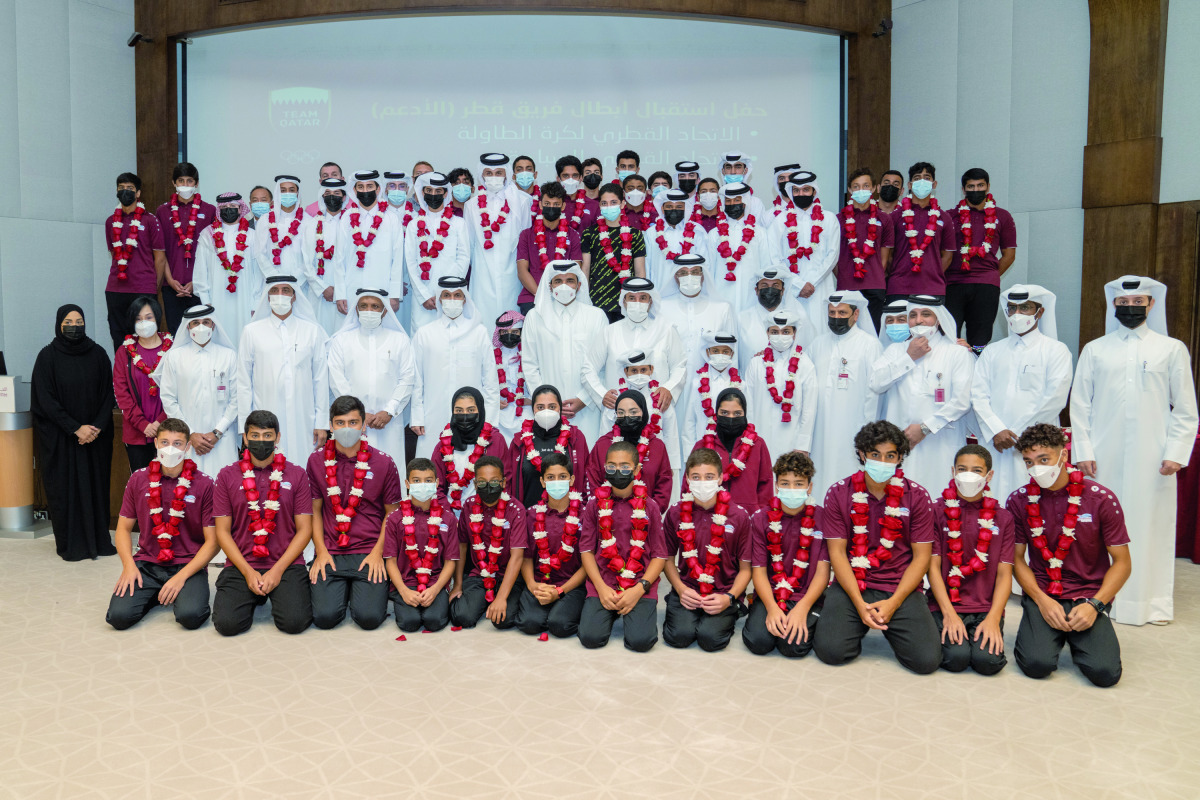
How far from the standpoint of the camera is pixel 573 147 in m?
9.47

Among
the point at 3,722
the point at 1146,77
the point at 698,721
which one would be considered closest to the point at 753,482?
the point at 698,721

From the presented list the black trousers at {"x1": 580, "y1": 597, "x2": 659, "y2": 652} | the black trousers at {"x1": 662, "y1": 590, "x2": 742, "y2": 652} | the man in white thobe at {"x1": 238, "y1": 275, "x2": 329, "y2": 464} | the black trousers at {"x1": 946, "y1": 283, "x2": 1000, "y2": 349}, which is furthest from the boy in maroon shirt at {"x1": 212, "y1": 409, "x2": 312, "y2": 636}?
the black trousers at {"x1": 946, "y1": 283, "x2": 1000, "y2": 349}

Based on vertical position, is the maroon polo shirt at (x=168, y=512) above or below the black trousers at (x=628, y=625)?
above

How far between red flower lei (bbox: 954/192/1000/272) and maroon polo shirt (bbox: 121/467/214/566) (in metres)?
5.75

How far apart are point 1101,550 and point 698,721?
7.44ft

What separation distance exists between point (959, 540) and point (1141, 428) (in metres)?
1.71

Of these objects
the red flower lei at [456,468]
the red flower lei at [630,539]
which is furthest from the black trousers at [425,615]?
the red flower lei at [630,539]

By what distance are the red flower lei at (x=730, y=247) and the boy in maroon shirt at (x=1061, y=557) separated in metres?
3.11

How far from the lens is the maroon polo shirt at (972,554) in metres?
4.50

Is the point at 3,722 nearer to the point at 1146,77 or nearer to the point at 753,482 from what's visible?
the point at 753,482

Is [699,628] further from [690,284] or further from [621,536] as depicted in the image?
[690,284]

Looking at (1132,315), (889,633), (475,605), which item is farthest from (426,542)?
(1132,315)

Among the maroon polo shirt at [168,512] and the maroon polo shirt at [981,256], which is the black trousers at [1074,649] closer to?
the maroon polo shirt at [981,256]

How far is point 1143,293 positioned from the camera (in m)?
5.38
